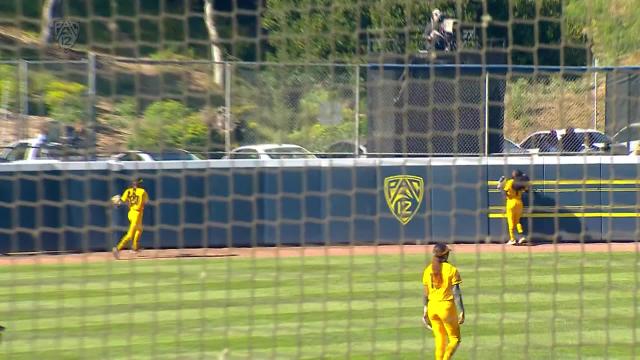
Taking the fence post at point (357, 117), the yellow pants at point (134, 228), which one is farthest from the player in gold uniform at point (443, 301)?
the yellow pants at point (134, 228)

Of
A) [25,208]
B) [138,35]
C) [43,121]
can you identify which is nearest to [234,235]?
[25,208]

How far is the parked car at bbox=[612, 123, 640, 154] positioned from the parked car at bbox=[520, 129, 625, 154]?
90 mm

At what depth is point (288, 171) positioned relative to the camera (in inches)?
550

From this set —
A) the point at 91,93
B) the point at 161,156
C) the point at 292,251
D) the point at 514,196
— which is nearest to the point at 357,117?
the point at 161,156

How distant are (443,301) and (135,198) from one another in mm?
6580

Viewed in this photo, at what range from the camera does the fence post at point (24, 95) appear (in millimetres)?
7406

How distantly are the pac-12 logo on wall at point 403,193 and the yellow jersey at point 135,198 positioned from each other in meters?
3.64

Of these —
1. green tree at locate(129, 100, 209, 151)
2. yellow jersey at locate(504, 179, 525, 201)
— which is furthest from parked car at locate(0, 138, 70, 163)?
yellow jersey at locate(504, 179, 525, 201)

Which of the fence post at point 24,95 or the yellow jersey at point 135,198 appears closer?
the fence post at point 24,95

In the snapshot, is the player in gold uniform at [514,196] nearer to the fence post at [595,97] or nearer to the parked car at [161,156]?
the fence post at [595,97]

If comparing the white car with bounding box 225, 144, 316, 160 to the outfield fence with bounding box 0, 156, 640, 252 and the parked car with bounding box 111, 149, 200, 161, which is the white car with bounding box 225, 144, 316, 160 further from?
the parked car with bounding box 111, 149, 200, 161

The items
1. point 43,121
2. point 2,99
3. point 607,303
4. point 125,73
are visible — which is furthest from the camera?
point 607,303

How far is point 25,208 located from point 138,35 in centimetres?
691

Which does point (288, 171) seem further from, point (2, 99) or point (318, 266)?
point (2, 99)
